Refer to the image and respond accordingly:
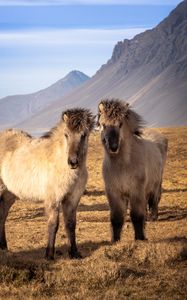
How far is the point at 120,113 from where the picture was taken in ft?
32.4

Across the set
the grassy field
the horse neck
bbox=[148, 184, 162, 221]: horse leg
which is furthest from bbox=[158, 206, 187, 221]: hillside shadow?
the horse neck

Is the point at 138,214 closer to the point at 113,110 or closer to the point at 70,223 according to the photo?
the point at 70,223

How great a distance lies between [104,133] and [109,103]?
2.13 ft

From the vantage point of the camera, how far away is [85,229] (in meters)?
12.8

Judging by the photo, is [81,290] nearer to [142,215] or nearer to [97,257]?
[97,257]

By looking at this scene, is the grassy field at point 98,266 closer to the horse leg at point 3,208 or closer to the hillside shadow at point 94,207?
the horse leg at point 3,208

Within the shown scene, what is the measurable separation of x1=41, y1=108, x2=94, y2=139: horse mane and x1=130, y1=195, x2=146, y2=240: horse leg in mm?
1538

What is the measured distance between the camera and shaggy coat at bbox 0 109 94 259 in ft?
30.1

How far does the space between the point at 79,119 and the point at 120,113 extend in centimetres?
94

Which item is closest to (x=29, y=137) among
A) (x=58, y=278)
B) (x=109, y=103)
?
(x=109, y=103)

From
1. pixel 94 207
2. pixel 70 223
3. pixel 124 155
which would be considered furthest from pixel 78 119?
pixel 94 207

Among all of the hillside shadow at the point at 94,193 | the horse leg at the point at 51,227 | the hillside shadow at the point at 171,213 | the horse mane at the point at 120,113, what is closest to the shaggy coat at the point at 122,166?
the horse mane at the point at 120,113

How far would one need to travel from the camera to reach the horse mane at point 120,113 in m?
9.79

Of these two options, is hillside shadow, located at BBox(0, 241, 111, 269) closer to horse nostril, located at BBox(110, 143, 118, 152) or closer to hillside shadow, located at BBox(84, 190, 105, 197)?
horse nostril, located at BBox(110, 143, 118, 152)
